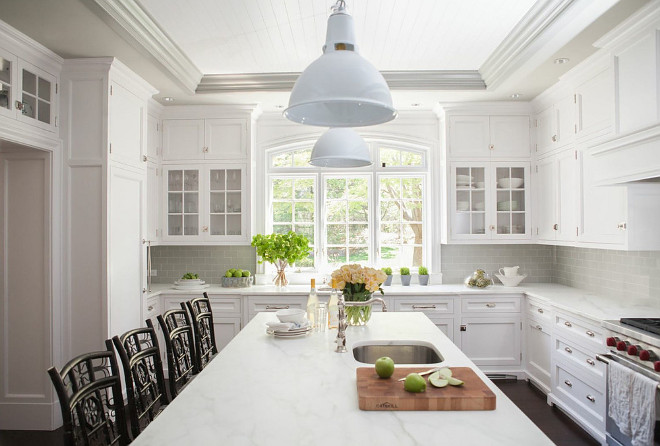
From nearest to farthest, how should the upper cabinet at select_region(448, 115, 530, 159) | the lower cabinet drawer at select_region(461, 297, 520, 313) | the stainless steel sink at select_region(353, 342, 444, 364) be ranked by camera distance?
the stainless steel sink at select_region(353, 342, 444, 364), the lower cabinet drawer at select_region(461, 297, 520, 313), the upper cabinet at select_region(448, 115, 530, 159)

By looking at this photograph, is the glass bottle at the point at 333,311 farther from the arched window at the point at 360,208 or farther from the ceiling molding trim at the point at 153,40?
the arched window at the point at 360,208

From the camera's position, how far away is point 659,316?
3.14m

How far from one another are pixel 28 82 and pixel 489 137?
4126 millimetres

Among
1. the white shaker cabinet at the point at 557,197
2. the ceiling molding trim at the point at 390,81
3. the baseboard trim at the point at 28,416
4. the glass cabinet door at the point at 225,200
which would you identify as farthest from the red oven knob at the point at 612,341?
the baseboard trim at the point at 28,416

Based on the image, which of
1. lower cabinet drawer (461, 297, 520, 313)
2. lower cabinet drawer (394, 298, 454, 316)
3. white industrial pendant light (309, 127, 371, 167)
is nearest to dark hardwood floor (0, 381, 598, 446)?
lower cabinet drawer (461, 297, 520, 313)

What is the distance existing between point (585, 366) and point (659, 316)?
60 centimetres

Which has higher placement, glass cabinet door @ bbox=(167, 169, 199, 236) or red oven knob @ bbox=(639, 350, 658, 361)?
glass cabinet door @ bbox=(167, 169, 199, 236)

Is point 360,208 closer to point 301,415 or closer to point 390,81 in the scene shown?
point 390,81

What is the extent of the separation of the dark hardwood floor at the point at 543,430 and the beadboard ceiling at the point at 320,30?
9.87ft

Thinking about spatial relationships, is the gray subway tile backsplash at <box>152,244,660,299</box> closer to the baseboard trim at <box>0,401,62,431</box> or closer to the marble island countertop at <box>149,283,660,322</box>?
the marble island countertop at <box>149,283,660,322</box>

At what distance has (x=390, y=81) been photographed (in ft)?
14.3

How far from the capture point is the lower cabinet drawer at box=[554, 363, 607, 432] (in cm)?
311

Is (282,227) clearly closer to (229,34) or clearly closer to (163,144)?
(163,144)

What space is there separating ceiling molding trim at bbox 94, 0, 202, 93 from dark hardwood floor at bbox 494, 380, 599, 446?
4038 mm
